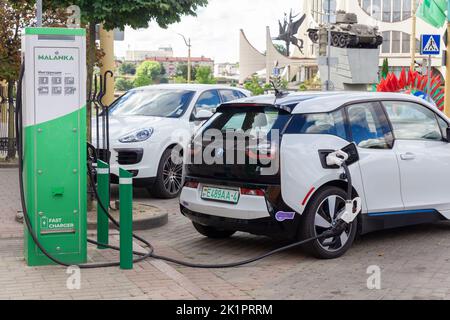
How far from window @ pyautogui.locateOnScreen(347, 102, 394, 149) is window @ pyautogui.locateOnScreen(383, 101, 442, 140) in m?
0.17

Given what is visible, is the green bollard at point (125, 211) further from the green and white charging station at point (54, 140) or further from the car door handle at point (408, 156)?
the car door handle at point (408, 156)

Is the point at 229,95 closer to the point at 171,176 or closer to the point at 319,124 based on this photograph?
the point at 171,176

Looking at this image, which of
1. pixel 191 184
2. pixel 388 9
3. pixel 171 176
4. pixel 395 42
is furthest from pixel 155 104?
pixel 395 42

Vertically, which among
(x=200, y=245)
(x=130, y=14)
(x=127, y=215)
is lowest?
(x=200, y=245)

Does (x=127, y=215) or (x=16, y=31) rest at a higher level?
(x=16, y=31)

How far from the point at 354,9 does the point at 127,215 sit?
86.5 metres

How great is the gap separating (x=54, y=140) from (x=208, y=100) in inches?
237

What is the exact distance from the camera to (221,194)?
297 inches

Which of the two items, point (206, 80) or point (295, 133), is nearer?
point (295, 133)

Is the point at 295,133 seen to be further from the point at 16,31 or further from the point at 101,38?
→ the point at 101,38

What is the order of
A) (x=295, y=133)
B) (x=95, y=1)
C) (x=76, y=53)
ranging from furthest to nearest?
1. (x=95, y=1)
2. (x=295, y=133)
3. (x=76, y=53)

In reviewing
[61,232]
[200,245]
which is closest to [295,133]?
[200,245]

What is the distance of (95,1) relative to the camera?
9180 mm

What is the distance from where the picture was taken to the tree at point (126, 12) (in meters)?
9.19
